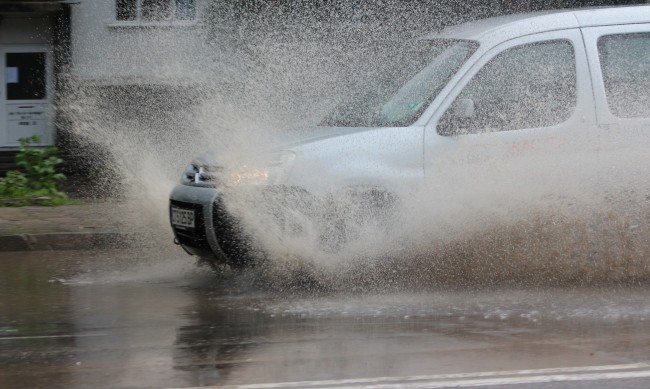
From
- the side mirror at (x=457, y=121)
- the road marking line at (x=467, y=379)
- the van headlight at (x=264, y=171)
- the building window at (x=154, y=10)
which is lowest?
the road marking line at (x=467, y=379)

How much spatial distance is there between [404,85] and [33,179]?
7090 mm

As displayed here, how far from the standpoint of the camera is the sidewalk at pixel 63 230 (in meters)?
9.57

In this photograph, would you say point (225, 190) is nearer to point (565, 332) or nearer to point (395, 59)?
point (395, 59)

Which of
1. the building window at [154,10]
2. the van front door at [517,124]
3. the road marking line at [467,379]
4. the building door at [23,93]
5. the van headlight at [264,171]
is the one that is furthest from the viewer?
the building door at [23,93]

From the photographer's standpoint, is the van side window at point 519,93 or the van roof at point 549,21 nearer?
the van side window at point 519,93

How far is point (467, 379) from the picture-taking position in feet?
15.8

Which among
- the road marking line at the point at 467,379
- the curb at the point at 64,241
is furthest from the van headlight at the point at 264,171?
the curb at the point at 64,241

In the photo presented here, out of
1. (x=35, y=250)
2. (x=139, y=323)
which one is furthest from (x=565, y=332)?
(x=35, y=250)

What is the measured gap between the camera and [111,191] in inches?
503

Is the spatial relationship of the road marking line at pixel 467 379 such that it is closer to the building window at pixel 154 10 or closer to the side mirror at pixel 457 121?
the side mirror at pixel 457 121

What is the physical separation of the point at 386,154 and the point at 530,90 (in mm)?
1158

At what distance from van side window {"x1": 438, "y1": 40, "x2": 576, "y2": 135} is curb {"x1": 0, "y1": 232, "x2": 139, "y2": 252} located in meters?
3.98

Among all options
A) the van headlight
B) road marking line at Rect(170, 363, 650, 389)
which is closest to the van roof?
the van headlight

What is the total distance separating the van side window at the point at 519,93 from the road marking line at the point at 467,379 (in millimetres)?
2392
